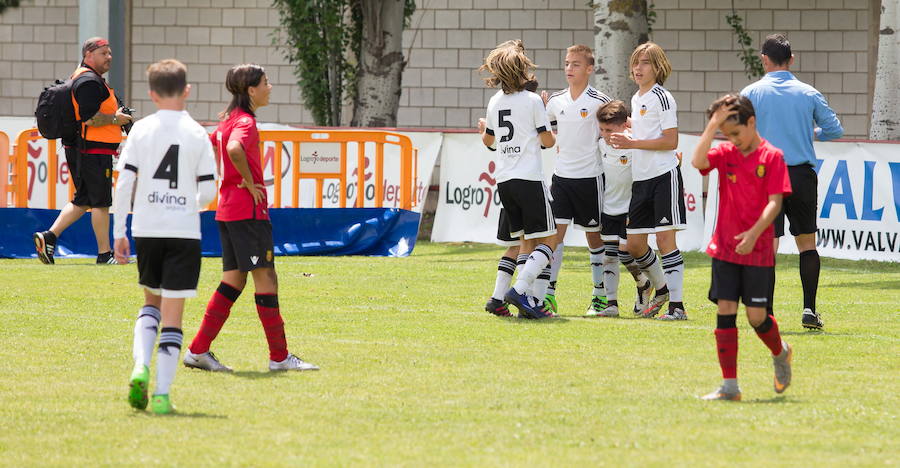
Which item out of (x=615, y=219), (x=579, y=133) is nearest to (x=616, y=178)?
(x=615, y=219)

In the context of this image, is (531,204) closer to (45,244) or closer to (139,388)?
(139,388)

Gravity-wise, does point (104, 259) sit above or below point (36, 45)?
below

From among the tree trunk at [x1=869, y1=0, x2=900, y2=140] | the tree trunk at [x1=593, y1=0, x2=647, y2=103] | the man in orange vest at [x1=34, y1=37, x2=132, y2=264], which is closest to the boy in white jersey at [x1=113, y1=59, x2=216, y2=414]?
the man in orange vest at [x1=34, y1=37, x2=132, y2=264]

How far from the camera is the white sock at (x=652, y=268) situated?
948cm

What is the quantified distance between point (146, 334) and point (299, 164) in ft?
34.0

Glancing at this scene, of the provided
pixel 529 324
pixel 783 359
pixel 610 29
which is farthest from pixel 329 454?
pixel 610 29

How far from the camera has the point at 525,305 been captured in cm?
922

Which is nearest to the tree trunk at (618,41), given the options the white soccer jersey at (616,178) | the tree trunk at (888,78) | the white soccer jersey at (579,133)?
the tree trunk at (888,78)

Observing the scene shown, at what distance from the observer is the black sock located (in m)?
8.90

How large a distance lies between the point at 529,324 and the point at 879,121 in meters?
8.69

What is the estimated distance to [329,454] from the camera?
16.7 ft

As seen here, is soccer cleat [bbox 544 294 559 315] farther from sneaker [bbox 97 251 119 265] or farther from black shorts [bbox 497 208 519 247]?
sneaker [bbox 97 251 119 265]

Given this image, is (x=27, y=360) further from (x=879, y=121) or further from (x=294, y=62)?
(x=294, y=62)

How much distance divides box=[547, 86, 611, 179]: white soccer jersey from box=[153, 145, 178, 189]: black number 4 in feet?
13.3
